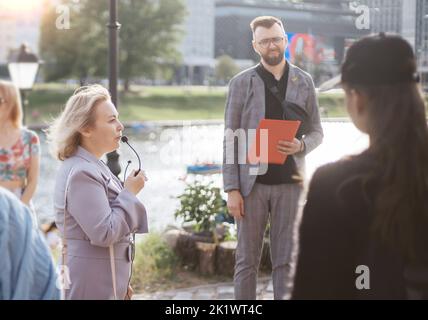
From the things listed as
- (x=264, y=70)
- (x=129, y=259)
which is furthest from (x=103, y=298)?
(x=264, y=70)

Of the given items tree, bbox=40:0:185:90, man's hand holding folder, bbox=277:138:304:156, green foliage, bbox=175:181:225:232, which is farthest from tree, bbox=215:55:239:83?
tree, bbox=40:0:185:90

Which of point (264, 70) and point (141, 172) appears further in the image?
point (264, 70)

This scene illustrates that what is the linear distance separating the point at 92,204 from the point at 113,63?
11.5 ft

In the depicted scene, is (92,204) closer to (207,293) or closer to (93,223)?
(93,223)

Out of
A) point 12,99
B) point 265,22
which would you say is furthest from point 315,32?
point 265,22

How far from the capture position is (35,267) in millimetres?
1811

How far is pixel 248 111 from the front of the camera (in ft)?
13.9

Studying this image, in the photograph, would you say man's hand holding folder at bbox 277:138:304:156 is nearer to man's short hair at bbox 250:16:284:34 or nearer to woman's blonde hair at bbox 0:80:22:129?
man's short hair at bbox 250:16:284:34

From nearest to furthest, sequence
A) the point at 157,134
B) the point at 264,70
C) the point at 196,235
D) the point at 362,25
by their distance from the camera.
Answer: the point at 264,70 → the point at 362,25 → the point at 196,235 → the point at 157,134

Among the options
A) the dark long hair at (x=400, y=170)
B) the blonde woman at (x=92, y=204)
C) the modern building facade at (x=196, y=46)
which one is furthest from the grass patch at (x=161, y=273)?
the modern building facade at (x=196, y=46)

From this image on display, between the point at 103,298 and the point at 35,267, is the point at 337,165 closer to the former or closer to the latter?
the point at 35,267

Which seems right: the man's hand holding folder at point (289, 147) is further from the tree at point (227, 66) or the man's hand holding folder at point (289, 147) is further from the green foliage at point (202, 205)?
the tree at point (227, 66)

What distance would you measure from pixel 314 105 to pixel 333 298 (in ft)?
8.25

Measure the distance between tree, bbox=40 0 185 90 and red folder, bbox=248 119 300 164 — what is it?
158ft
